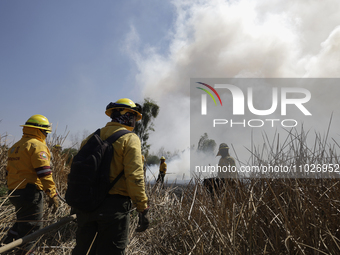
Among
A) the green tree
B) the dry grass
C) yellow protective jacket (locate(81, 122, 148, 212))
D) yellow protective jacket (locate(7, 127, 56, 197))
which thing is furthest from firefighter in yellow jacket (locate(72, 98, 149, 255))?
the green tree

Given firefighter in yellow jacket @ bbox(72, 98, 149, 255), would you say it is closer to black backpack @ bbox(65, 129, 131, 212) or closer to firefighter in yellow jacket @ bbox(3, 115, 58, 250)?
black backpack @ bbox(65, 129, 131, 212)

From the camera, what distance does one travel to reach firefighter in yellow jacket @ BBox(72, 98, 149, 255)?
2127 mm

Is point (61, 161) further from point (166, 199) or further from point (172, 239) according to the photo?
point (172, 239)

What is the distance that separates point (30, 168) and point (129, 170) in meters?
1.90

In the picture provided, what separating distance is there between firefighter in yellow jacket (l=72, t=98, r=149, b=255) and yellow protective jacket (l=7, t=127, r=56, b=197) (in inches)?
51.2

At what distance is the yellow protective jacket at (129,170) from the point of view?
2.13 meters

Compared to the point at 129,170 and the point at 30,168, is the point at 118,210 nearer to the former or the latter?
the point at 129,170

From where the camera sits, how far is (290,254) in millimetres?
1609

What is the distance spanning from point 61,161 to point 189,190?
3.49 metres

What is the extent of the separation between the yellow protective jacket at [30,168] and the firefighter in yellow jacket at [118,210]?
4.26 ft

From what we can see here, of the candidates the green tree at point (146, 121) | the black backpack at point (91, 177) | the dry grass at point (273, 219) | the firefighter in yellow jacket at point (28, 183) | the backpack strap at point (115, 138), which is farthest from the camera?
the green tree at point (146, 121)

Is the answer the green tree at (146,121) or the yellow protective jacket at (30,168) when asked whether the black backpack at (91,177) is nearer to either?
the yellow protective jacket at (30,168)

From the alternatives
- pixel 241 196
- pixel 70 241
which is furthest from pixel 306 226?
pixel 70 241

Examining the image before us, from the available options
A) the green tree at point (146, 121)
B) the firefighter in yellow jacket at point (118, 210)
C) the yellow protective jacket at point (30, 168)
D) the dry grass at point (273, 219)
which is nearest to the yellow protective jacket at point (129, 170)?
the firefighter in yellow jacket at point (118, 210)
